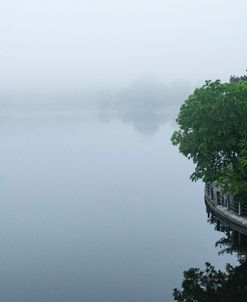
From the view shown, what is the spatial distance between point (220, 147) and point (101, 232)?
2354cm

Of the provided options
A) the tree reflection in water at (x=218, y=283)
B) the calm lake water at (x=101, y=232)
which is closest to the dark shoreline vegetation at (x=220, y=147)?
the tree reflection in water at (x=218, y=283)

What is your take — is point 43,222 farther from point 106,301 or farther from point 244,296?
point 244,296

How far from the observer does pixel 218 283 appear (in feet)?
149

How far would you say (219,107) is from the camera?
172 feet

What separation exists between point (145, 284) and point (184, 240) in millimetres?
14743

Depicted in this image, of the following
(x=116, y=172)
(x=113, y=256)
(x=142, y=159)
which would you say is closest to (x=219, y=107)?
(x=113, y=256)

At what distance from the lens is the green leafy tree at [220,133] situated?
5147 centimetres

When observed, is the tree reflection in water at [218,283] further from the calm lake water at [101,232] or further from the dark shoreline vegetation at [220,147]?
the calm lake water at [101,232]

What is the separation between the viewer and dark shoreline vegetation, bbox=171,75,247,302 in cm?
4738

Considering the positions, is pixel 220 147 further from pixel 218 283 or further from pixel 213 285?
pixel 213 285

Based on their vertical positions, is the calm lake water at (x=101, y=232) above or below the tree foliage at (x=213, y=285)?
above

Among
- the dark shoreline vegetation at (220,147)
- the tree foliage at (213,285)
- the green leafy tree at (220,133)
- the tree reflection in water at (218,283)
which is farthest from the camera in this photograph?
the green leafy tree at (220,133)

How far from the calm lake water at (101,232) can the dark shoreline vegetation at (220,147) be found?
2334 mm

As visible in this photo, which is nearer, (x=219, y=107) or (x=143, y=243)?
(x=219, y=107)
